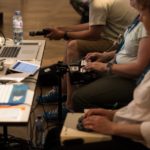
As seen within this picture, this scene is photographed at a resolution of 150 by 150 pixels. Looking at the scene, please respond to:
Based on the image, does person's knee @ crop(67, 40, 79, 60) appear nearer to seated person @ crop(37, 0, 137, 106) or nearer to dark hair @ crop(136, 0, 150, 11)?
seated person @ crop(37, 0, 137, 106)

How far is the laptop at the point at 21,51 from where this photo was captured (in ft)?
8.51

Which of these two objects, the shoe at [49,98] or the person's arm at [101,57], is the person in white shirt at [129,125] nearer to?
the person's arm at [101,57]

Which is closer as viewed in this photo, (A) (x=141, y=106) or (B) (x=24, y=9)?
(A) (x=141, y=106)

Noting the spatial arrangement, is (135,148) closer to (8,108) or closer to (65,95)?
(8,108)

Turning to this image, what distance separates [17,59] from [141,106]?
1.08 m

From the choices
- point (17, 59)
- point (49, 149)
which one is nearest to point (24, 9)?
point (17, 59)

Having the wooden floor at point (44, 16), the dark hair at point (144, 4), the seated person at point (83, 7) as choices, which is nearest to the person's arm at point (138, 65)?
the dark hair at point (144, 4)

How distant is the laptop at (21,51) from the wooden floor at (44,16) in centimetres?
157

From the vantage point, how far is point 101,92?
2.42 metres

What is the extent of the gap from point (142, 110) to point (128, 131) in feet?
0.40

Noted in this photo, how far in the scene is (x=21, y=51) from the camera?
2.71 m

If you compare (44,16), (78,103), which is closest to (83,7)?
(44,16)

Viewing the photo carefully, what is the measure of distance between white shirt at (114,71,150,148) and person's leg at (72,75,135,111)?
57 cm

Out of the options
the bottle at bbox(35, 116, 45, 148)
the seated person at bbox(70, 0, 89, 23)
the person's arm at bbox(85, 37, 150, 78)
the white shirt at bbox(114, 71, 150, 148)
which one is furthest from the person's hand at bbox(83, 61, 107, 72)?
the seated person at bbox(70, 0, 89, 23)
